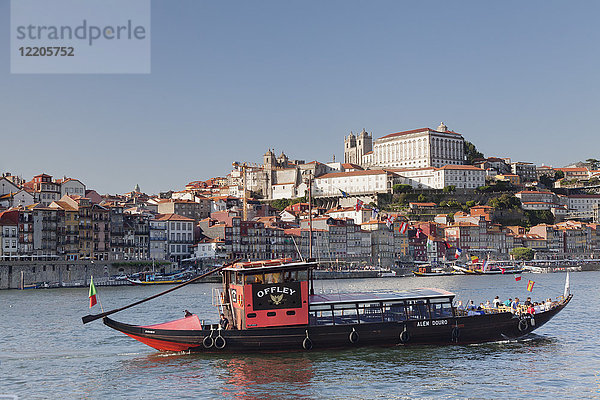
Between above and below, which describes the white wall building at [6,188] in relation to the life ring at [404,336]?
above

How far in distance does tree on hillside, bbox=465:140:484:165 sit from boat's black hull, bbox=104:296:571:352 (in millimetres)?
145987

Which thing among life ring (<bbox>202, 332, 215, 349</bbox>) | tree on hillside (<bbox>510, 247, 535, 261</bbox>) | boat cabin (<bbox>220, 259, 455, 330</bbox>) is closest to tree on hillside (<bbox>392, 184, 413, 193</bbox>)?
tree on hillside (<bbox>510, 247, 535, 261</bbox>)

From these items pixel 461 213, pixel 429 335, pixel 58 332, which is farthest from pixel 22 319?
pixel 461 213

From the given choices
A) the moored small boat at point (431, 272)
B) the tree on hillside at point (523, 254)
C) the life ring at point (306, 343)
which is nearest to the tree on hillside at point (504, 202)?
the tree on hillside at point (523, 254)

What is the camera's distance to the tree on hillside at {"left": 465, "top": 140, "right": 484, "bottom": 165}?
172238 mm

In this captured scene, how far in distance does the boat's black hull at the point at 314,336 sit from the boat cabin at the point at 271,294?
357 millimetres

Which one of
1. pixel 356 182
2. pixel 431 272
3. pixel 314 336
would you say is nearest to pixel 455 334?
pixel 314 336

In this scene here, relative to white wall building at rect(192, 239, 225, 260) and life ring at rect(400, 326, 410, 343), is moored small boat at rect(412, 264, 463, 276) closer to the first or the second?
white wall building at rect(192, 239, 225, 260)

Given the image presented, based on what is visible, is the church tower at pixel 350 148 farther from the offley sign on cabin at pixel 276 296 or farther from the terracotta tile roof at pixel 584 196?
the offley sign on cabin at pixel 276 296

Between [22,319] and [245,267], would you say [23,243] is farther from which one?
[245,267]

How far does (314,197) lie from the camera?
15125 cm

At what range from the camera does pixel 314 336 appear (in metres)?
27.5

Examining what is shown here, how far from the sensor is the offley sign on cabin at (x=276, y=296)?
2731 cm

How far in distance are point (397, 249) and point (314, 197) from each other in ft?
113
